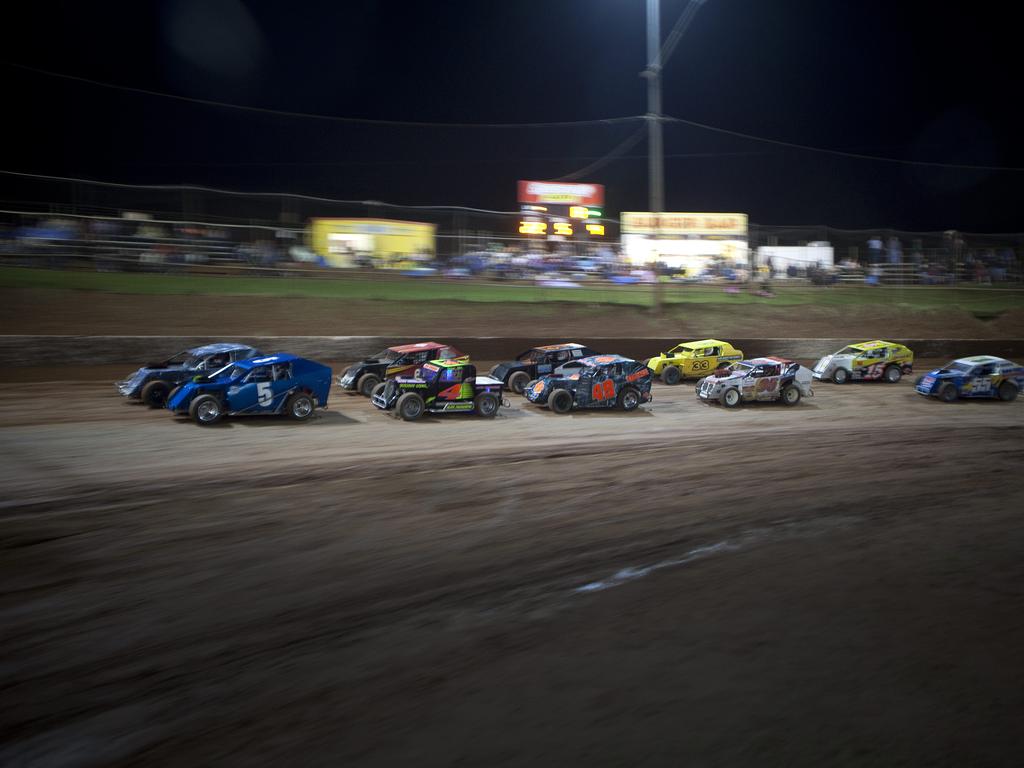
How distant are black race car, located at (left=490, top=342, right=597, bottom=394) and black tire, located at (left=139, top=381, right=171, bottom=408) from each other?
708cm

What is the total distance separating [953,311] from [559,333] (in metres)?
18.2

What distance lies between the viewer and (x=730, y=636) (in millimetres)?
5559

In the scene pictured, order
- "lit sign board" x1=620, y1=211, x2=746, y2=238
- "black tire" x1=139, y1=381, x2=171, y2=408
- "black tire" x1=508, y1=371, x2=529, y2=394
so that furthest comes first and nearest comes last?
"lit sign board" x1=620, y1=211, x2=746, y2=238 → "black tire" x1=508, y1=371, x2=529, y2=394 → "black tire" x1=139, y1=381, x2=171, y2=408

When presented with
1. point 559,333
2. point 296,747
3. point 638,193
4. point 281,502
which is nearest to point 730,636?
point 296,747

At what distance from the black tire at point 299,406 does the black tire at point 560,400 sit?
471 centimetres

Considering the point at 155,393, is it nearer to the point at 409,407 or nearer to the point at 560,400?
the point at 409,407

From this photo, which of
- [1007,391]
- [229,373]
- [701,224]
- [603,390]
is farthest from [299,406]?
[701,224]

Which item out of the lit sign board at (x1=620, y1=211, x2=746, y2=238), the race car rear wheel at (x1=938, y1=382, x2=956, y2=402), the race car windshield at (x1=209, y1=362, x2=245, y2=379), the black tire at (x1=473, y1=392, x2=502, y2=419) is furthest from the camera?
the lit sign board at (x1=620, y1=211, x2=746, y2=238)

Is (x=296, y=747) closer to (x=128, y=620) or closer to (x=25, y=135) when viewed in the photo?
(x=128, y=620)

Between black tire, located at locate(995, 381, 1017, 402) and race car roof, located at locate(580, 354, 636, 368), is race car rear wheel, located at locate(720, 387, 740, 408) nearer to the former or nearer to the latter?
race car roof, located at locate(580, 354, 636, 368)

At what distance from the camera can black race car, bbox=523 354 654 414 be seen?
16.0 metres

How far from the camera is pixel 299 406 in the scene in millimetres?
14211

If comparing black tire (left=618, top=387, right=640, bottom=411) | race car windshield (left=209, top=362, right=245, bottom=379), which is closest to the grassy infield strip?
race car windshield (left=209, top=362, right=245, bottom=379)

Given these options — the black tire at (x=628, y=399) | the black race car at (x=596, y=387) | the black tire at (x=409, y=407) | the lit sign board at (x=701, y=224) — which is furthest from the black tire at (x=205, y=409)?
the lit sign board at (x=701, y=224)
